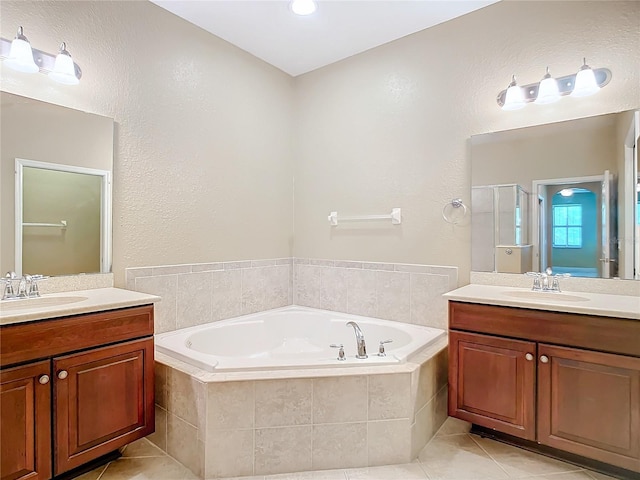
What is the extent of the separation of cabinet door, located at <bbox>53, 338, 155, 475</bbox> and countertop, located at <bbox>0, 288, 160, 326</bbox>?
0.20 meters

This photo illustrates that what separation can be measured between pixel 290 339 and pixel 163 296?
1.07 m

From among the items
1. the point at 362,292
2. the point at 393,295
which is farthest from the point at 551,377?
the point at 362,292

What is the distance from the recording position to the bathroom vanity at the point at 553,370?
1.63 meters

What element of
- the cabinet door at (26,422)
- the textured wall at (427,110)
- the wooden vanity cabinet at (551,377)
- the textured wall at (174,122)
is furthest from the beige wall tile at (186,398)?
the textured wall at (427,110)

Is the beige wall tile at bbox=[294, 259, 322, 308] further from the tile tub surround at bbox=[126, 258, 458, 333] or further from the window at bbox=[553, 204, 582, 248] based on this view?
the window at bbox=[553, 204, 582, 248]

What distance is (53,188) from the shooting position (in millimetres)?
1989

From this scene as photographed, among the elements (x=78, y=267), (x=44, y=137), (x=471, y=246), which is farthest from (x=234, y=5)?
(x=471, y=246)

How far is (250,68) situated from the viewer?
303 cm

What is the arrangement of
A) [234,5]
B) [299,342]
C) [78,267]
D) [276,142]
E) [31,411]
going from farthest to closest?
[276,142], [299,342], [234,5], [78,267], [31,411]

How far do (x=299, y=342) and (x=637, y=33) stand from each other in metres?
2.89

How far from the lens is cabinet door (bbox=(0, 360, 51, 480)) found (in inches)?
56.2

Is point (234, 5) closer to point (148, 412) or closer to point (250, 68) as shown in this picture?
point (250, 68)

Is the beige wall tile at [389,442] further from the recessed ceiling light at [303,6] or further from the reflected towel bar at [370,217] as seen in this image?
the recessed ceiling light at [303,6]

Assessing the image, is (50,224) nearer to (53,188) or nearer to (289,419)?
(53,188)
